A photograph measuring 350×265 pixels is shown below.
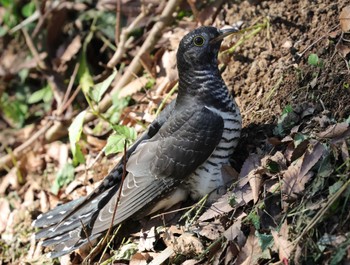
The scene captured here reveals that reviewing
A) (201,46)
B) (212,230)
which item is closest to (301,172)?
(212,230)

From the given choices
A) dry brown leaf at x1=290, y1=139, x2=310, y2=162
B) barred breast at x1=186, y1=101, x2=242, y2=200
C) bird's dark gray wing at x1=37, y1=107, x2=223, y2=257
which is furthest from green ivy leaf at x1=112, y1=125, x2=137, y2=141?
dry brown leaf at x1=290, y1=139, x2=310, y2=162

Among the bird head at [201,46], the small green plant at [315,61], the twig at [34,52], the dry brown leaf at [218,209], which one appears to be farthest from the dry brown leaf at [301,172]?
the twig at [34,52]

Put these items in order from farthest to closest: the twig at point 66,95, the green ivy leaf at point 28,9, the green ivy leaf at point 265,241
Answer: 1. the green ivy leaf at point 28,9
2. the twig at point 66,95
3. the green ivy leaf at point 265,241

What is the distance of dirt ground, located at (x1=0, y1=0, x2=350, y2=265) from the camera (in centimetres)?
344

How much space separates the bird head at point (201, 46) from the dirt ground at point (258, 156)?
1.85 ft

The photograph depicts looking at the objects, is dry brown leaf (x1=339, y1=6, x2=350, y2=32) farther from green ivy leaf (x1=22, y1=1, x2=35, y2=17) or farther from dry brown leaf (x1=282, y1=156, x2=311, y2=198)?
green ivy leaf (x1=22, y1=1, x2=35, y2=17)

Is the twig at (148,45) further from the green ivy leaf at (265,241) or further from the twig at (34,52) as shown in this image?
the green ivy leaf at (265,241)

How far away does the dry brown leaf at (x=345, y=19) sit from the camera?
431cm

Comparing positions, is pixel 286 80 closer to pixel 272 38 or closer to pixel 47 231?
pixel 272 38

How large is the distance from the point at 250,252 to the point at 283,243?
0.26m

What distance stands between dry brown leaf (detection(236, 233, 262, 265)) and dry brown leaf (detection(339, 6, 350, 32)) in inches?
65.6

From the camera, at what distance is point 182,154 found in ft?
13.3

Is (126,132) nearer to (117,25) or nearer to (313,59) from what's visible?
(313,59)

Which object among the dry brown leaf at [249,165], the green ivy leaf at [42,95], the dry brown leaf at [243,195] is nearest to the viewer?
the dry brown leaf at [243,195]
